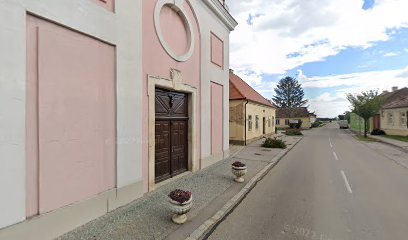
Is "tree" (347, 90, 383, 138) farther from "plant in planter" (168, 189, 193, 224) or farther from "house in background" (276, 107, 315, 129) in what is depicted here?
"plant in planter" (168, 189, 193, 224)

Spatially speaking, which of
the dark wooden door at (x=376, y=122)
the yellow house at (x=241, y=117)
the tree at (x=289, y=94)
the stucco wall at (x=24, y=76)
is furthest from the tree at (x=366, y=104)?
the tree at (x=289, y=94)

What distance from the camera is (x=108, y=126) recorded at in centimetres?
528

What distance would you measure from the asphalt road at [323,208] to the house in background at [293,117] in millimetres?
46936

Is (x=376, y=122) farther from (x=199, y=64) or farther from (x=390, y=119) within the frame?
(x=199, y=64)

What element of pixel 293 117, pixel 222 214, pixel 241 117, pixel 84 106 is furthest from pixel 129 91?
pixel 293 117

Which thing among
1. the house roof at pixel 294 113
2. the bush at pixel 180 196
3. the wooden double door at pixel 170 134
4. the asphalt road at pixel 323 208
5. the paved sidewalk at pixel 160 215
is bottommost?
the asphalt road at pixel 323 208

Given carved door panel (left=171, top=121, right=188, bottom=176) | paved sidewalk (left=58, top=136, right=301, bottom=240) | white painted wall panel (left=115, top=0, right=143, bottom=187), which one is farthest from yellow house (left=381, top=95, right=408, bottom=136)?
white painted wall panel (left=115, top=0, right=143, bottom=187)

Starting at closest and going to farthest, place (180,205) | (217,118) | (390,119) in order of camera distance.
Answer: (180,205), (217,118), (390,119)

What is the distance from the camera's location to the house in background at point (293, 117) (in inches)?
2157

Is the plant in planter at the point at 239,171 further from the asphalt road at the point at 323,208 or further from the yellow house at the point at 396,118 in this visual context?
the yellow house at the point at 396,118

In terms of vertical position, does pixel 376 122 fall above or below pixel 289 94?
below

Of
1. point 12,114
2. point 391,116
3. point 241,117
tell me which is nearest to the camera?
point 12,114

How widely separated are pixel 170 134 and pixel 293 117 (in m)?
52.2

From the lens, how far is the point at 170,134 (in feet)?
26.7
